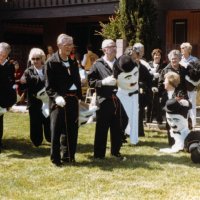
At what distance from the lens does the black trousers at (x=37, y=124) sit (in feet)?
29.5

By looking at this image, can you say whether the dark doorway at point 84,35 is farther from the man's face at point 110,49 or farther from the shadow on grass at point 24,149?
the man's face at point 110,49

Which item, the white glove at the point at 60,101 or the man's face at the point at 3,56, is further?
the man's face at the point at 3,56

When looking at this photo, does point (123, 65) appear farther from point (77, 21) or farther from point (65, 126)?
point (77, 21)

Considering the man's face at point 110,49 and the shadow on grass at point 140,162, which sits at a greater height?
the man's face at point 110,49

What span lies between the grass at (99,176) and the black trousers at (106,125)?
213 mm

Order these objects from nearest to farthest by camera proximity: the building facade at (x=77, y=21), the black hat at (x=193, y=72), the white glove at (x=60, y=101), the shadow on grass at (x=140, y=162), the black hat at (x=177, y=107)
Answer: the white glove at (x=60, y=101), the shadow on grass at (x=140, y=162), the black hat at (x=177, y=107), the black hat at (x=193, y=72), the building facade at (x=77, y=21)

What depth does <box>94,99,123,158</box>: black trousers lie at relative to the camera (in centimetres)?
783

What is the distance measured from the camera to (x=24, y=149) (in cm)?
896

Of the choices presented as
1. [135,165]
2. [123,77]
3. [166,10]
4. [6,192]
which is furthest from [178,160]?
[166,10]

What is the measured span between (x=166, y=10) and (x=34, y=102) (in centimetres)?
916

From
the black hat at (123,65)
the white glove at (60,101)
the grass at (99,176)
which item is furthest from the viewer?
the black hat at (123,65)

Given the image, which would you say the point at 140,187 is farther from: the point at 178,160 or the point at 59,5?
the point at 59,5

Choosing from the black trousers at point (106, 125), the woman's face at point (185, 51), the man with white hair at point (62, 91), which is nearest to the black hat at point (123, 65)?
Result: the black trousers at point (106, 125)

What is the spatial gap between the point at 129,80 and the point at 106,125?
3.51 ft
